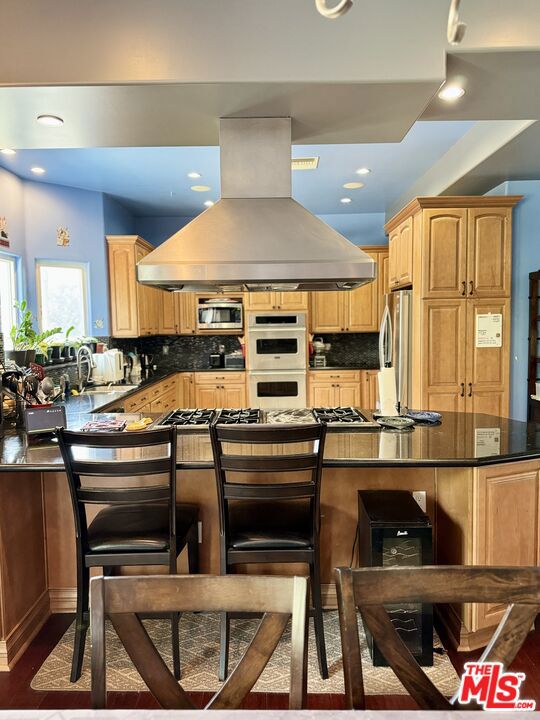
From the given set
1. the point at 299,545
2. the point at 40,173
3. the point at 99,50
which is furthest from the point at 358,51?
the point at 40,173

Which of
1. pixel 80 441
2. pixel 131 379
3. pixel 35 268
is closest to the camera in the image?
pixel 80 441

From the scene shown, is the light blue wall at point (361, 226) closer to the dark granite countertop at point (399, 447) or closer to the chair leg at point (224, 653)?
the dark granite countertop at point (399, 447)

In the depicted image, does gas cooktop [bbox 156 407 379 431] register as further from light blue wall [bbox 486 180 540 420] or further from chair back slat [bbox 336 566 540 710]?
light blue wall [bbox 486 180 540 420]

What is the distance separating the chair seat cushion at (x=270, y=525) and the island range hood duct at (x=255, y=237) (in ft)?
3.52

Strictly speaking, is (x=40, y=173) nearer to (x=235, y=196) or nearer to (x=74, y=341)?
(x=74, y=341)

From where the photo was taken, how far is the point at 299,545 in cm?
187

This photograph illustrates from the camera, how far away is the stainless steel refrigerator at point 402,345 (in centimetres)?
410

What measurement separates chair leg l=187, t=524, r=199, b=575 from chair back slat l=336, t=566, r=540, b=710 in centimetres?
139

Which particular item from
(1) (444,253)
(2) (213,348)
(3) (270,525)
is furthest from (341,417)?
(2) (213,348)

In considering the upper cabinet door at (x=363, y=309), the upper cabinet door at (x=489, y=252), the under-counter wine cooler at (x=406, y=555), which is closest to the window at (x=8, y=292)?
the under-counter wine cooler at (x=406, y=555)

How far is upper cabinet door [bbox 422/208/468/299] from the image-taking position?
382 cm

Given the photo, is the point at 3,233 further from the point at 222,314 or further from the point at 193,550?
the point at 193,550

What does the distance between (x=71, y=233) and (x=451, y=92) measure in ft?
13.1

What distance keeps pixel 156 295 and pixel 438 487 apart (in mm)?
4581
